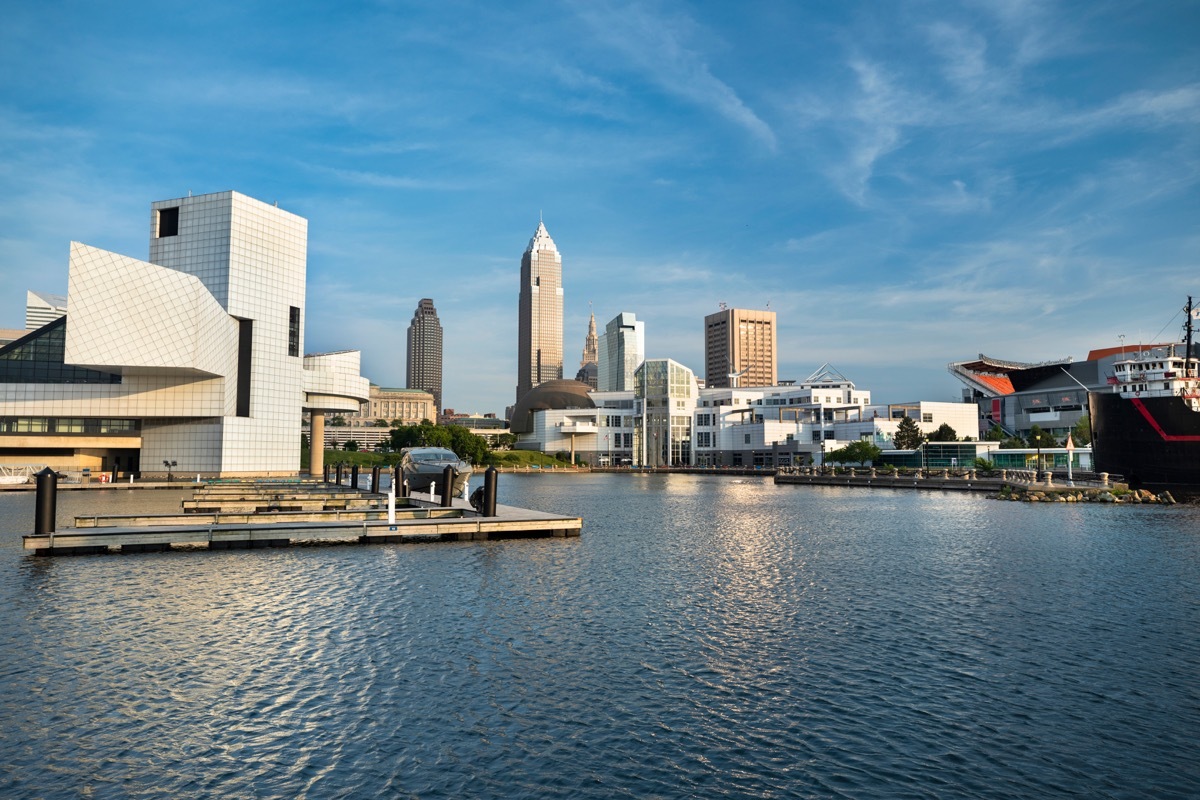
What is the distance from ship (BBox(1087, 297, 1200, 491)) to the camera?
77250 mm

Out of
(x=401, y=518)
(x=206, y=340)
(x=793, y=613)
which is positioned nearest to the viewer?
(x=793, y=613)

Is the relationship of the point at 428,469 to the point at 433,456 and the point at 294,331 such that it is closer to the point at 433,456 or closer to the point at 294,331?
the point at 433,456

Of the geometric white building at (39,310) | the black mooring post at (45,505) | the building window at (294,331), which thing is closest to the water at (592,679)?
the black mooring post at (45,505)

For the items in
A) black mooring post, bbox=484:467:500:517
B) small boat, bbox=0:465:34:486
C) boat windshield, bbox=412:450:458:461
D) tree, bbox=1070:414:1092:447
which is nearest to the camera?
black mooring post, bbox=484:467:500:517

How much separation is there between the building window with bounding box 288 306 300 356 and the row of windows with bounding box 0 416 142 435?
20289 mm

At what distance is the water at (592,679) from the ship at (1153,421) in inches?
2149

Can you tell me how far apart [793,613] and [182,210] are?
9926 cm

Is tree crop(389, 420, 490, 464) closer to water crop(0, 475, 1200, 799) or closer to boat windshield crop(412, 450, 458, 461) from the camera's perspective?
boat windshield crop(412, 450, 458, 461)

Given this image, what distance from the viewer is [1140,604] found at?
25078mm

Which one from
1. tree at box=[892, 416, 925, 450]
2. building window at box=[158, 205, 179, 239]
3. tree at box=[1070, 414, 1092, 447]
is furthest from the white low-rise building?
building window at box=[158, 205, 179, 239]

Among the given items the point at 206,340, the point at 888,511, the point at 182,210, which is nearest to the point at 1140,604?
the point at 888,511

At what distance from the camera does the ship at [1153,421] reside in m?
77.2

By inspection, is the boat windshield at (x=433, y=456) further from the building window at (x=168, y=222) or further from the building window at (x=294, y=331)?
the building window at (x=168, y=222)

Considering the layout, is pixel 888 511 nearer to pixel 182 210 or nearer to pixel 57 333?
pixel 182 210
